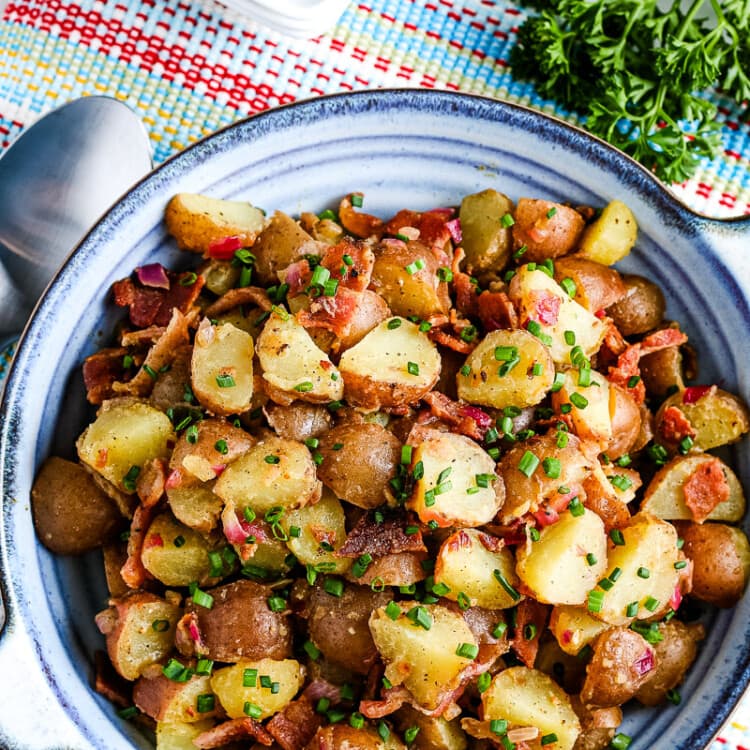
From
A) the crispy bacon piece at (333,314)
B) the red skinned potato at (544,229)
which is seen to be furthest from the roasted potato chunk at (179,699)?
the red skinned potato at (544,229)

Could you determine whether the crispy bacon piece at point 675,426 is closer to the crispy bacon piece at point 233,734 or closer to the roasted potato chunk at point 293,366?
the roasted potato chunk at point 293,366

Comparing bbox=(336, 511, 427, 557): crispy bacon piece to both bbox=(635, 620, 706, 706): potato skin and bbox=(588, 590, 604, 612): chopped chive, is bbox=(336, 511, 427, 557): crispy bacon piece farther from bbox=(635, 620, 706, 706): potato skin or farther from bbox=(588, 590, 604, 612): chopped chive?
bbox=(635, 620, 706, 706): potato skin

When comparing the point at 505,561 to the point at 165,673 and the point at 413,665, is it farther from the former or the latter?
the point at 165,673

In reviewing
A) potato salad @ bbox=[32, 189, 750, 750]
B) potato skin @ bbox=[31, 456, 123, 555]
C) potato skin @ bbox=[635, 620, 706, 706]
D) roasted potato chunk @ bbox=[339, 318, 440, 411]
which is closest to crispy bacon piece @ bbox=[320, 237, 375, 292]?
potato salad @ bbox=[32, 189, 750, 750]

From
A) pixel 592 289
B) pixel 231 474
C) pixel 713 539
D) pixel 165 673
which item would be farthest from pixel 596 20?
pixel 165 673

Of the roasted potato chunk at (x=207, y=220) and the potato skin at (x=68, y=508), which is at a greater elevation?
the roasted potato chunk at (x=207, y=220)

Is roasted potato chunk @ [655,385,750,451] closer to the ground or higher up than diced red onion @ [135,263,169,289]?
higher up
